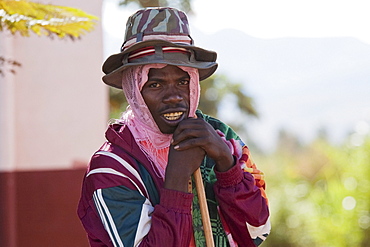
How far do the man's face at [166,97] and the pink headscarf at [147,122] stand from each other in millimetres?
25

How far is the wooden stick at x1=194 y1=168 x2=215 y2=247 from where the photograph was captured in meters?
2.61

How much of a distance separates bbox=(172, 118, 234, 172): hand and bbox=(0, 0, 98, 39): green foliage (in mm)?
1678

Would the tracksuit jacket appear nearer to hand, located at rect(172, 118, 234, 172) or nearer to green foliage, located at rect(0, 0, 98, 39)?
hand, located at rect(172, 118, 234, 172)

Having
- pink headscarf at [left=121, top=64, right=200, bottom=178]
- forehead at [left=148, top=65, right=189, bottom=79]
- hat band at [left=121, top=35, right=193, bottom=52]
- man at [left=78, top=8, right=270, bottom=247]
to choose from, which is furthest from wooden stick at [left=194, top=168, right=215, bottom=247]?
hat band at [left=121, top=35, right=193, bottom=52]

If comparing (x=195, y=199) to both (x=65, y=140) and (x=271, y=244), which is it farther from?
(x=271, y=244)

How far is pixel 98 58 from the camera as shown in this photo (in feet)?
21.8

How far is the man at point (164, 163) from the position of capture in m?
2.47

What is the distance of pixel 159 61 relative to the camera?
254 cm

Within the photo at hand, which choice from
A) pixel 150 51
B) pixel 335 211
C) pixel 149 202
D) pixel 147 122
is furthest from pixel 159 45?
pixel 335 211

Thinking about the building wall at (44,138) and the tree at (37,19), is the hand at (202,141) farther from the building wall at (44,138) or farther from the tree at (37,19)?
the building wall at (44,138)

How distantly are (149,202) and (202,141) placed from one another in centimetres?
30

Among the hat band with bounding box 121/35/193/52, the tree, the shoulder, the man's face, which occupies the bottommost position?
the shoulder

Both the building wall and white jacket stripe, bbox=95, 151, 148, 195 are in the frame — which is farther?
the building wall

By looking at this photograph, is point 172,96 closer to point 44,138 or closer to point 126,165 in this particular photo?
point 126,165
